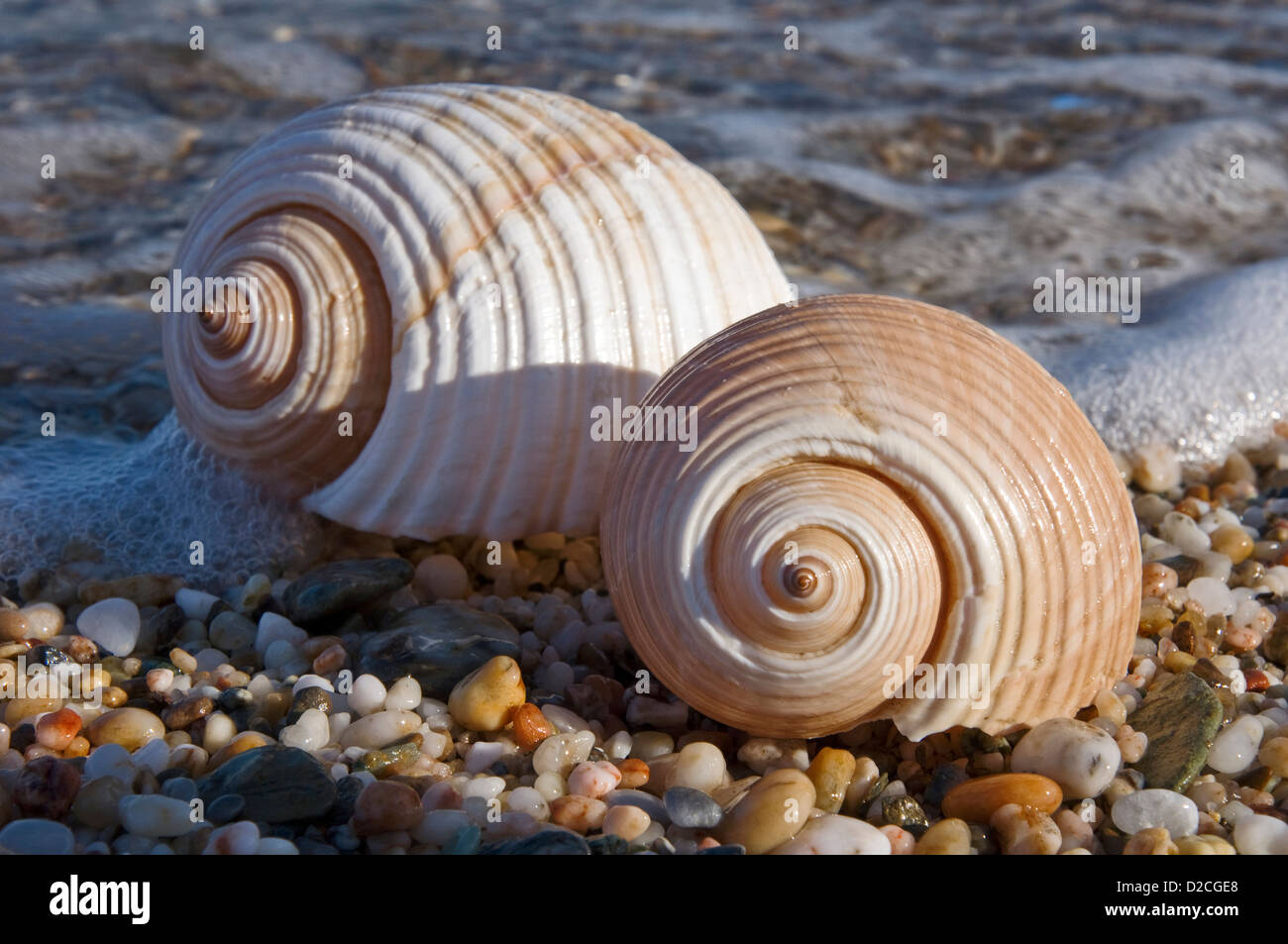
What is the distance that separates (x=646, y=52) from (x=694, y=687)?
8359mm

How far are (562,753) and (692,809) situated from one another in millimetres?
375

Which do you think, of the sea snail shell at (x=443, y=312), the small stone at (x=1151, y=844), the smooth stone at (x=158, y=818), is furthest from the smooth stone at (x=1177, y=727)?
the smooth stone at (x=158, y=818)

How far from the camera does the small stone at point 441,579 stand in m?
3.57

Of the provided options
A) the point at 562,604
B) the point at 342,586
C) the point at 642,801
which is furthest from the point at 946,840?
the point at 342,586

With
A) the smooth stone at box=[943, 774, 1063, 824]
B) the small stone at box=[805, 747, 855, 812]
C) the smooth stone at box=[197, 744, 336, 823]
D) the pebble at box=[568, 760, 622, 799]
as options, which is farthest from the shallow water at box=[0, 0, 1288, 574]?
the small stone at box=[805, 747, 855, 812]

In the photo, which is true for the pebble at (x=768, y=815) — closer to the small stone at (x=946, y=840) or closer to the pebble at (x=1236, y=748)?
the small stone at (x=946, y=840)

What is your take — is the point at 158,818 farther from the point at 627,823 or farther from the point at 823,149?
the point at 823,149

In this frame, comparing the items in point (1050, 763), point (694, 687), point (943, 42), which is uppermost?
point (943, 42)

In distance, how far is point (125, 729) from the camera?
284 centimetres

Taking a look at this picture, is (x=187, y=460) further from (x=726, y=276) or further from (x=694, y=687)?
(x=694, y=687)

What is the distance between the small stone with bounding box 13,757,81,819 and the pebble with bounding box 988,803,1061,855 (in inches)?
78.5

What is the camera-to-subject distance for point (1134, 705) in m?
2.97

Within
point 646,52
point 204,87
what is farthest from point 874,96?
point 204,87

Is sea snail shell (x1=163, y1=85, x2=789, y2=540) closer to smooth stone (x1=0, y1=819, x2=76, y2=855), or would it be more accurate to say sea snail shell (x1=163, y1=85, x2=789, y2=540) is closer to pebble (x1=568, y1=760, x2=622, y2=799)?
pebble (x1=568, y1=760, x2=622, y2=799)
